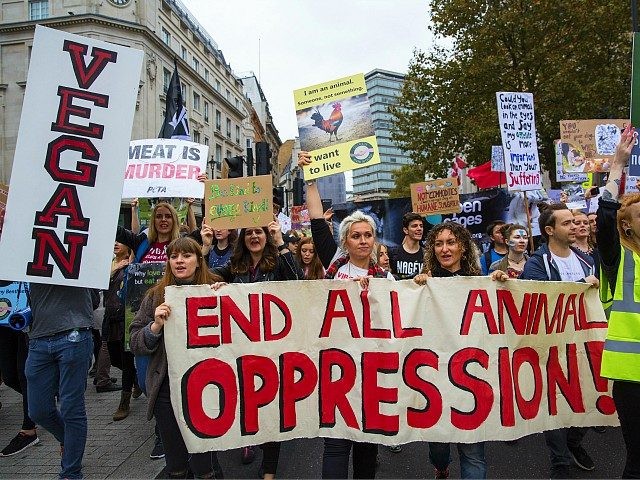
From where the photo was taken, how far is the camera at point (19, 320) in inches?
172

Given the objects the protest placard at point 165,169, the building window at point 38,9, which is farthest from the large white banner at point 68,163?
the building window at point 38,9

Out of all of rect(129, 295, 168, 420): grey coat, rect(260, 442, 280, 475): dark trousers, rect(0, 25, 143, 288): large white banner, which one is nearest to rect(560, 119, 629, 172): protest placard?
rect(260, 442, 280, 475): dark trousers

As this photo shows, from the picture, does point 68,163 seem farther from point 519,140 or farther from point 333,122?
point 519,140

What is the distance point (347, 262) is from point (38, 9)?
128 feet

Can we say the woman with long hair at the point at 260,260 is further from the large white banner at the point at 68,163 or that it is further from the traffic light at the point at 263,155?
the traffic light at the point at 263,155

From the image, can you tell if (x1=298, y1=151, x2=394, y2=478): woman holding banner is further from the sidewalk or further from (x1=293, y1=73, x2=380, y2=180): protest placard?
the sidewalk

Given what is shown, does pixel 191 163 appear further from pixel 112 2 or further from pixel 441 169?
pixel 112 2

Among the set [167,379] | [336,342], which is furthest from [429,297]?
[167,379]

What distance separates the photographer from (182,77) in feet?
135

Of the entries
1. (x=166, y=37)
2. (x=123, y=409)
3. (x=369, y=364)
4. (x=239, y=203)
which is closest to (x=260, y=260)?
(x=239, y=203)

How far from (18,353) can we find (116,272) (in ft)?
4.98

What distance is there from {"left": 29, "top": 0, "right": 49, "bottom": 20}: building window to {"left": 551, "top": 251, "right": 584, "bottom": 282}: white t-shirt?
38.5m

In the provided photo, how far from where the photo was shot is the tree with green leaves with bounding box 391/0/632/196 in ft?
56.0

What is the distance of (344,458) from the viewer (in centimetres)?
290
